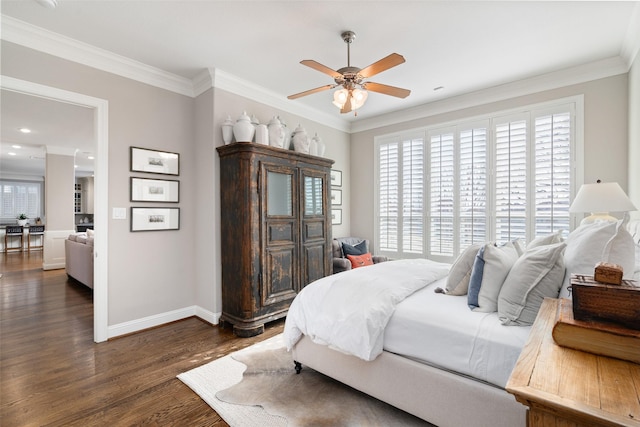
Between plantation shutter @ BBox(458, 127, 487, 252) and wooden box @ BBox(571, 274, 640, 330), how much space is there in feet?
10.9

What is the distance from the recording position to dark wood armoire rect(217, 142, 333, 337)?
3.14 m

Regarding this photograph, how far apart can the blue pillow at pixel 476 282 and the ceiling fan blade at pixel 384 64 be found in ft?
4.73

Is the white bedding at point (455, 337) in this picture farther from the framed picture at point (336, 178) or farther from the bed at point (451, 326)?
the framed picture at point (336, 178)

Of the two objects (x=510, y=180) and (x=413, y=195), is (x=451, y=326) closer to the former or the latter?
(x=510, y=180)

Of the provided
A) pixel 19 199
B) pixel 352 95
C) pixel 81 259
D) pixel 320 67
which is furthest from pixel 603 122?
pixel 19 199

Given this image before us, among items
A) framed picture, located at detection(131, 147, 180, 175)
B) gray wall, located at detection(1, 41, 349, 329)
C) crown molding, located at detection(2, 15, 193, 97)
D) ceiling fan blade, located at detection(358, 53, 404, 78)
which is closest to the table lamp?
ceiling fan blade, located at detection(358, 53, 404, 78)

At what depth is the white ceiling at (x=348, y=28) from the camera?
2361 mm

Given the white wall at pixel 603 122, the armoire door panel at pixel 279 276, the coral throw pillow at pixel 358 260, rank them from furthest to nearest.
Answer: the coral throw pillow at pixel 358 260, the armoire door panel at pixel 279 276, the white wall at pixel 603 122

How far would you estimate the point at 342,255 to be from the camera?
4500mm

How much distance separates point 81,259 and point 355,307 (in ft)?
17.2

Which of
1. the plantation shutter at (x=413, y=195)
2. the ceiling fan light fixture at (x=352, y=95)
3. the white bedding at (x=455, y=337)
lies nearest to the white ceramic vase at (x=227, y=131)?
the ceiling fan light fixture at (x=352, y=95)

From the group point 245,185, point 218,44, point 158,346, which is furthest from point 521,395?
point 218,44

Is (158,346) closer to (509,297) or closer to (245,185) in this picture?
(245,185)

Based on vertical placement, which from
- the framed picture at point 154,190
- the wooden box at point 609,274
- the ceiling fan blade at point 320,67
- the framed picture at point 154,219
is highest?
the ceiling fan blade at point 320,67
